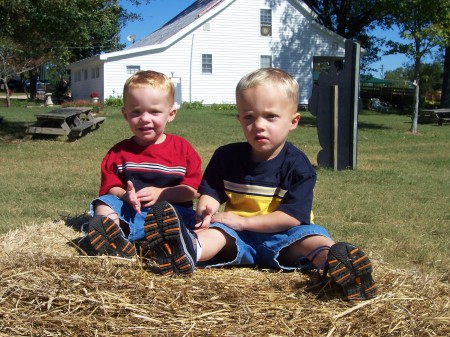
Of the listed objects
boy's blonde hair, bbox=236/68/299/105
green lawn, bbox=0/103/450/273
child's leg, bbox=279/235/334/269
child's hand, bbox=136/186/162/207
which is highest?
boy's blonde hair, bbox=236/68/299/105

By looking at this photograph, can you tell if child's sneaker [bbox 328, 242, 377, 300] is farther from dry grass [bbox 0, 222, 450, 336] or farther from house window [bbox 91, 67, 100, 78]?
house window [bbox 91, 67, 100, 78]

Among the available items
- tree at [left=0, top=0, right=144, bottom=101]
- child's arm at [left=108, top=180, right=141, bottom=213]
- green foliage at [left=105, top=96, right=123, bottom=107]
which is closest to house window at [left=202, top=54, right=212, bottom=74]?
green foliage at [left=105, top=96, right=123, bottom=107]

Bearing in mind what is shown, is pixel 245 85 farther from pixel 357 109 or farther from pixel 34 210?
pixel 357 109

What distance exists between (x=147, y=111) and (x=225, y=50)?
2740 cm

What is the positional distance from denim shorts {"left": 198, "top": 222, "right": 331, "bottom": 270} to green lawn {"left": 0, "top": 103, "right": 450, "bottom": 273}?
0.79 m

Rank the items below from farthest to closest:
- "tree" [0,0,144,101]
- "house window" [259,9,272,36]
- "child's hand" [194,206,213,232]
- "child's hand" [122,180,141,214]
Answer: "house window" [259,9,272,36] < "tree" [0,0,144,101] < "child's hand" [122,180,141,214] < "child's hand" [194,206,213,232]

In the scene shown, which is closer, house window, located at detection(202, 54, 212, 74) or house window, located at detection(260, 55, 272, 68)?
house window, located at detection(202, 54, 212, 74)

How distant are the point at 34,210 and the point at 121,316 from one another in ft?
12.5

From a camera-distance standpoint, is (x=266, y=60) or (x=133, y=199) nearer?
(x=133, y=199)

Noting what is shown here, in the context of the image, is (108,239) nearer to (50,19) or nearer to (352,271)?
(352,271)

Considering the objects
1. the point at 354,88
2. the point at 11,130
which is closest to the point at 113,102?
the point at 11,130

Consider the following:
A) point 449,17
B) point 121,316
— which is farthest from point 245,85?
point 449,17

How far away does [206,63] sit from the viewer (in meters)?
30.4

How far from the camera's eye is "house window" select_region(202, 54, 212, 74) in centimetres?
3033
